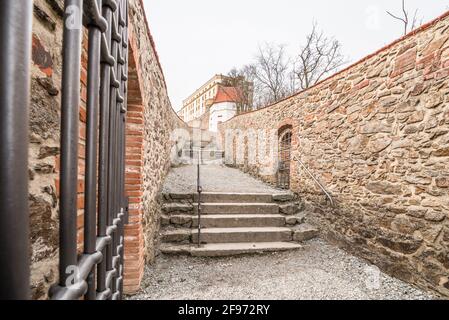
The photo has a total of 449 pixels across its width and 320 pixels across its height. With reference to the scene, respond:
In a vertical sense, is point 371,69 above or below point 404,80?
above

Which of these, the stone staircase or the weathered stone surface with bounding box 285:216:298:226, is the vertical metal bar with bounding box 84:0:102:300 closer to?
the stone staircase

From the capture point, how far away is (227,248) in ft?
13.4

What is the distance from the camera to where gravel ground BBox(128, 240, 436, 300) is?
300 cm

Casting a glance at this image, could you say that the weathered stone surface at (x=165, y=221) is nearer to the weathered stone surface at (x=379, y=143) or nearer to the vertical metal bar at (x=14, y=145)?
the weathered stone surface at (x=379, y=143)

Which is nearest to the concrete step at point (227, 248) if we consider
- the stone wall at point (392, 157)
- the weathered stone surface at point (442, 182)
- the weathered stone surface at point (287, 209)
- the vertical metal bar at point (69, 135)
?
the weathered stone surface at point (287, 209)

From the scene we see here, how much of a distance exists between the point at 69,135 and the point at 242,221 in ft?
14.5

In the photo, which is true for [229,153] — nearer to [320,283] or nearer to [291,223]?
[291,223]

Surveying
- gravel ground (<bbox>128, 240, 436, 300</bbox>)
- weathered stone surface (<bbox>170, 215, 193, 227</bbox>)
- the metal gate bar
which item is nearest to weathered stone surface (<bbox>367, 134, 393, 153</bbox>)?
gravel ground (<bbox>128, 240, 436, 300</bbox>)

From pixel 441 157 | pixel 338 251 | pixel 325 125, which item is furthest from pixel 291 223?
pixel 441 157

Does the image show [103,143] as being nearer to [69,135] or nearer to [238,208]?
[69,135]
